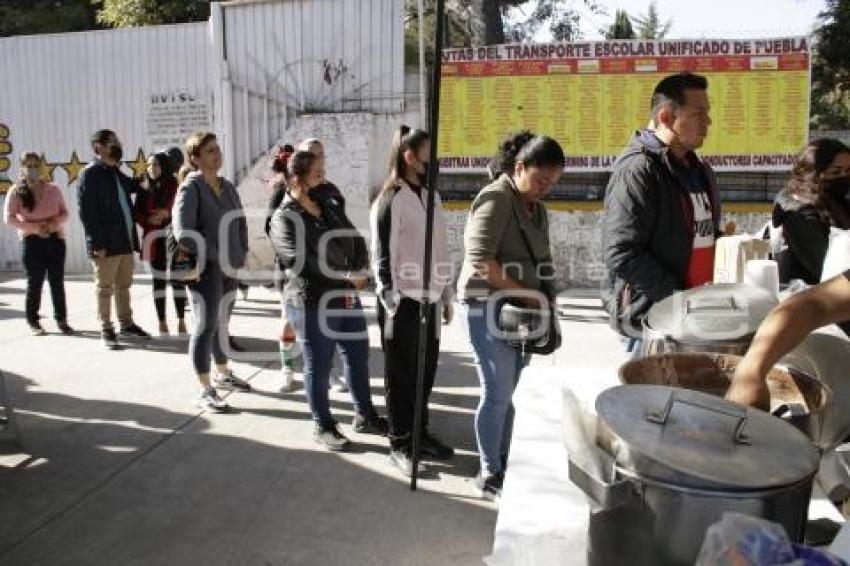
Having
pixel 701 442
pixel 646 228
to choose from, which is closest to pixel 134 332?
pixel 646 228

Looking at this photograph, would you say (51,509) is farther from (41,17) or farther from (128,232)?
(41,17)

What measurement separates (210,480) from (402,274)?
145 cm

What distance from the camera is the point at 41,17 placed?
16.2m

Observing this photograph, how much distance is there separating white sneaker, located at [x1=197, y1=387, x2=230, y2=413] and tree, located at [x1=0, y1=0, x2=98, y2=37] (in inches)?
571

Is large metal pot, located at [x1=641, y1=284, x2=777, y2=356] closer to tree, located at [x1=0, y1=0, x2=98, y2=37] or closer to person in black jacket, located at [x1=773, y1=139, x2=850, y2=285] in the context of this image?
person in black jacket, located at [x1=773, y1=139, x2=850, y2=285]

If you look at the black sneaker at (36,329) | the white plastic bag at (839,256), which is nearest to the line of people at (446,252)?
the white plastic bag at (839,256)

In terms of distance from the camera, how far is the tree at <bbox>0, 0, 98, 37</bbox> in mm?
16172

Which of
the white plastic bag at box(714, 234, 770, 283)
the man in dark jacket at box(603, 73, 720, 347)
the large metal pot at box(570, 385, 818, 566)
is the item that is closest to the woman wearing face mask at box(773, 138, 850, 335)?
the white plastic bag at box(714, 234, 770, 283)

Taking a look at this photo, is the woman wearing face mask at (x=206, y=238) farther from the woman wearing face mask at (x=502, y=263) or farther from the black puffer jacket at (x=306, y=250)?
the woman wearing face mask at (x=502, y=263)

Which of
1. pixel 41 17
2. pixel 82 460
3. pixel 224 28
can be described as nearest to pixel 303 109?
pixel 224 28

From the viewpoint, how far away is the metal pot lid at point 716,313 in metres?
1.82

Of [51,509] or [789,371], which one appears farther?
[51,509]

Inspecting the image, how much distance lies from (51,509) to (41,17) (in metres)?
16.1

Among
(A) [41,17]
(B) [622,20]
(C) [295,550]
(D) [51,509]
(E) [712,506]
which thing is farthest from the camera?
(A) [41,17]
